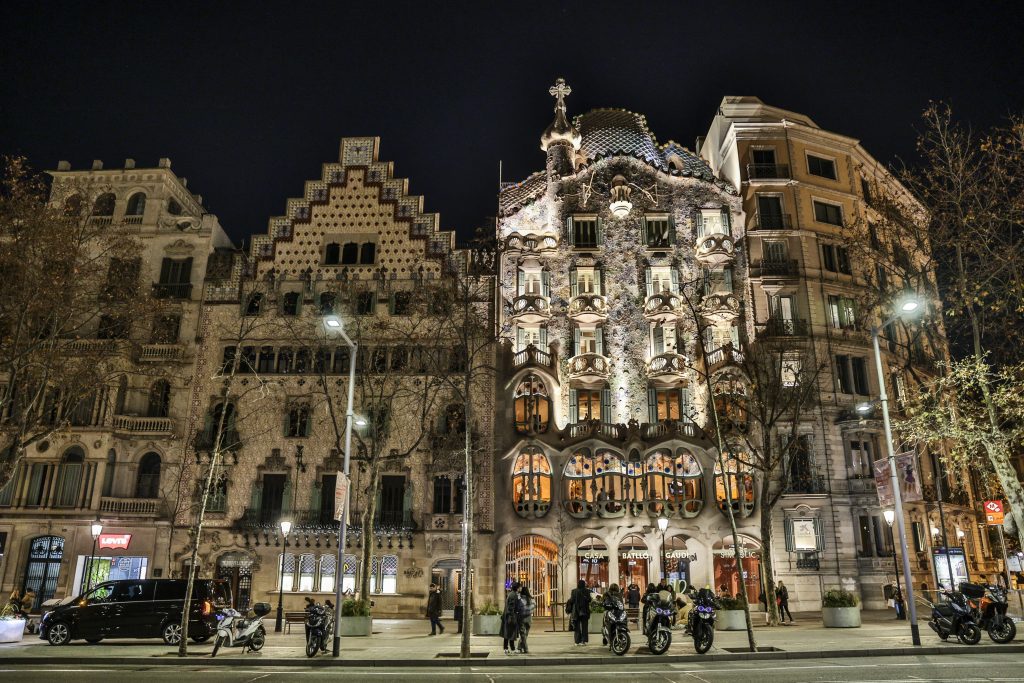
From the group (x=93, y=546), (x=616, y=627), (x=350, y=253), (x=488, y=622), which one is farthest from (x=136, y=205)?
(x=616, y=627)

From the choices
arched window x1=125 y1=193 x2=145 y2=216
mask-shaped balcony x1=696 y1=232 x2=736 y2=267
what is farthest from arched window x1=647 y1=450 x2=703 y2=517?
arched window x1=125 y1=193 x2=145 y2=216

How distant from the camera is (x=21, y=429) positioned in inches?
923

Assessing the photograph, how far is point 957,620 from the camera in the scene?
20.2 meters

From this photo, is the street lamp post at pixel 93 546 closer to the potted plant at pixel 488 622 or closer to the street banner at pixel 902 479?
the potted plant at pixel 488 622

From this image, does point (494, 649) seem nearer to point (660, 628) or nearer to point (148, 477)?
point (660, 628)

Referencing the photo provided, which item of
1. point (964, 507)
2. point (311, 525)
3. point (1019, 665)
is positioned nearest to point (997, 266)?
point (1019, 665)

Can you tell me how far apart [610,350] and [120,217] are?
2941 centimetres

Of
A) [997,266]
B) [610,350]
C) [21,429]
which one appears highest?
[610,350]

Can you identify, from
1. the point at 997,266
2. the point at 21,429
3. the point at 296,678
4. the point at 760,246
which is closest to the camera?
the point at 296,678

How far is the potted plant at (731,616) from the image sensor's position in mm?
25031

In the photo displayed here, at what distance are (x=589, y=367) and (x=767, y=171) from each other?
16622mm

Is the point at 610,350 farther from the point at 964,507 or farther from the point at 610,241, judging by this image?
the point at 964,507

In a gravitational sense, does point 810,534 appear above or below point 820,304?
below

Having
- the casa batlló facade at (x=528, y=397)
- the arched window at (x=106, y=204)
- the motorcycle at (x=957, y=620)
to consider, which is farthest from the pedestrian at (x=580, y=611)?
the arched window at (x=106, y=204)
